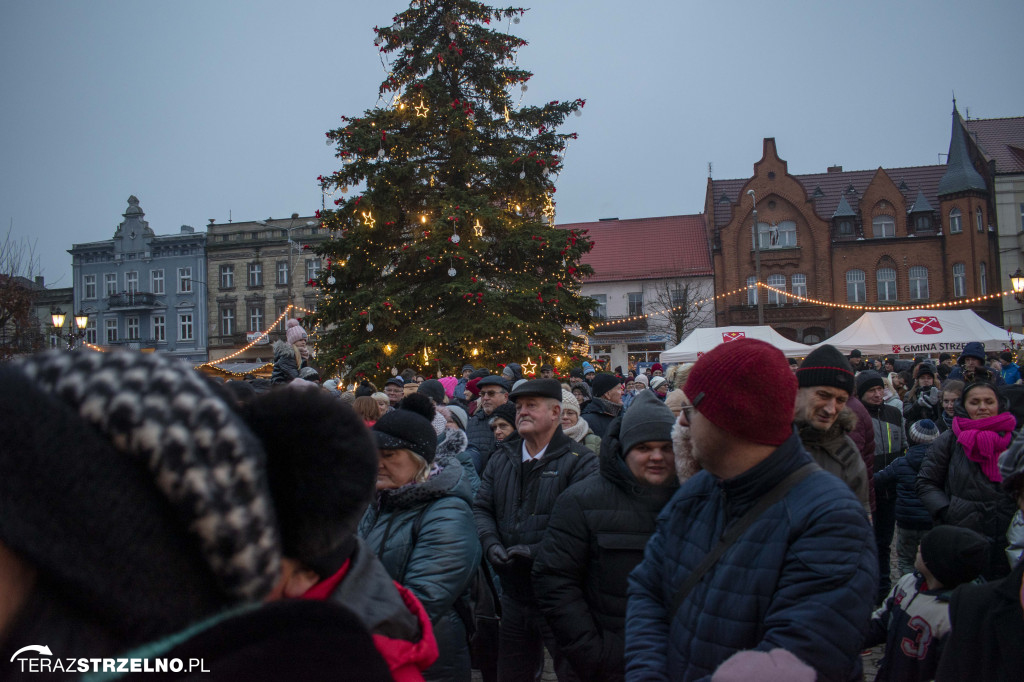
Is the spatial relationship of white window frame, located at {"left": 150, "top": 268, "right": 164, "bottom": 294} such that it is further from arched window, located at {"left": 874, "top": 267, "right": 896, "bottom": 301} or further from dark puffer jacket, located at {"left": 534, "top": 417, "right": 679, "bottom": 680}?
dark puffer jacket, located at {"left": 534, "top": 417, "right": 679, "bottom": 680}

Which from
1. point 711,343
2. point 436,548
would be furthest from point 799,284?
point 436,548

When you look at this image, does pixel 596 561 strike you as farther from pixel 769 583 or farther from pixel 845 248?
pixel 845 248

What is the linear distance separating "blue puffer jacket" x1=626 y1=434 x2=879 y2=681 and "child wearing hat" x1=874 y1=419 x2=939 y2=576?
5027 millimetres

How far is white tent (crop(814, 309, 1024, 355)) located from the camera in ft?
69.4

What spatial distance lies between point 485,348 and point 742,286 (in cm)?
3079

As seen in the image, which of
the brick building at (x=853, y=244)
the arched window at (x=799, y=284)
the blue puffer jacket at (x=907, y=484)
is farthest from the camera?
the arched window at (x=799, y=284)

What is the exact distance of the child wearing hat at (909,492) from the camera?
21.0 feet

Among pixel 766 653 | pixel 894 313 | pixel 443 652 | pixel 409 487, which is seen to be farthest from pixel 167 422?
→ pixel 894 313

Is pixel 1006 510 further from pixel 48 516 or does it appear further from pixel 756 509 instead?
pixel 48 516

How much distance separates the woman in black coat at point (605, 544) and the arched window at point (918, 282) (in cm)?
4608

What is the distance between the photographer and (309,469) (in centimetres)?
118

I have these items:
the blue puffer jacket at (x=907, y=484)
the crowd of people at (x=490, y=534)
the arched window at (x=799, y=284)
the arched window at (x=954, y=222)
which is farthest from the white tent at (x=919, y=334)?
the arched window at (x=954, y=222)

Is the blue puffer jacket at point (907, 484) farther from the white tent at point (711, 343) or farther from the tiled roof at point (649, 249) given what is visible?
the tiled roof at point (649, 249)

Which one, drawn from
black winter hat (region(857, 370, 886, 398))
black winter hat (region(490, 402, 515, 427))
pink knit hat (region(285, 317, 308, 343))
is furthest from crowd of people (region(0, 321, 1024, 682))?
pink knit hat (region(285, 317, 308, 343))
